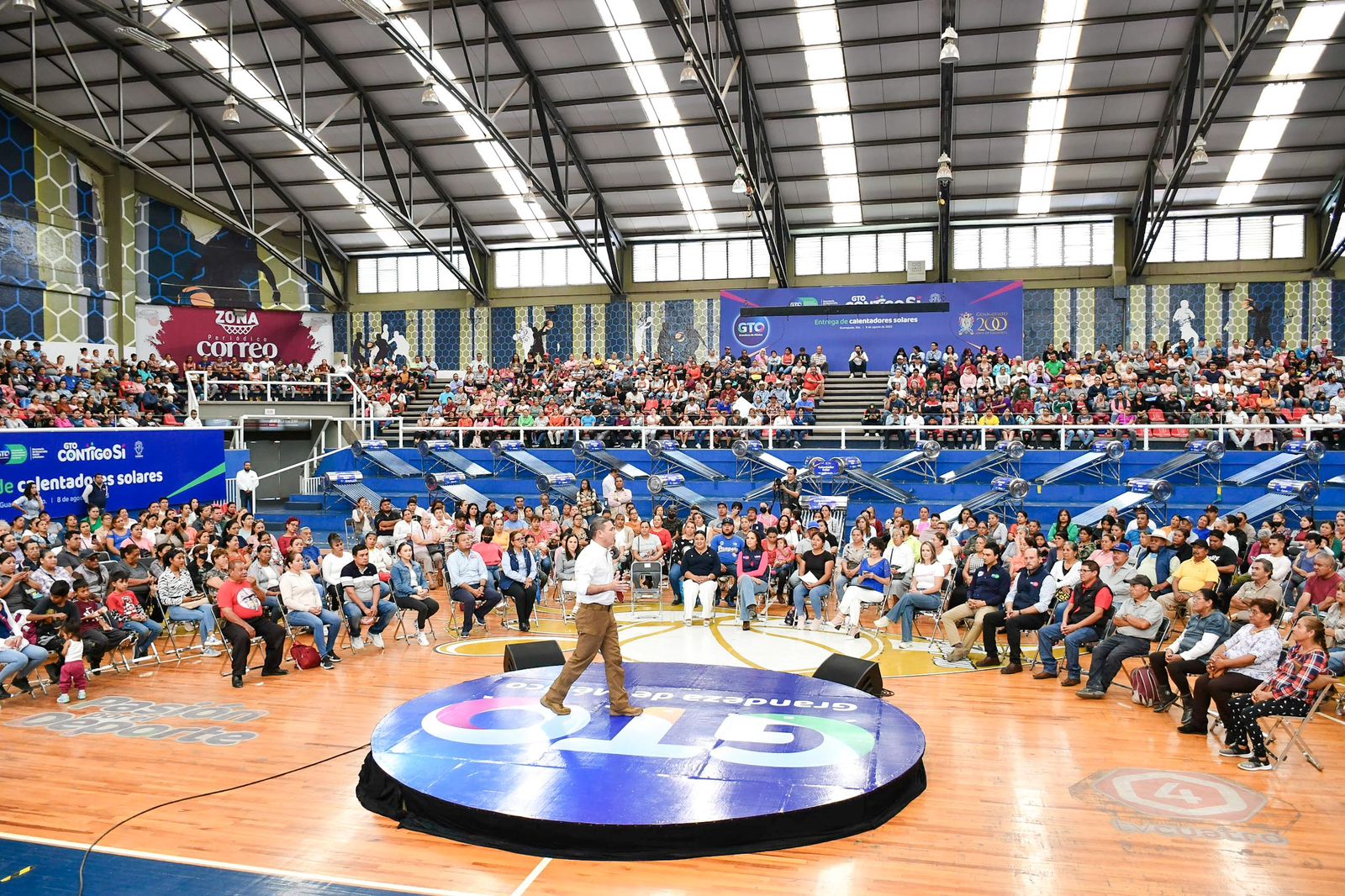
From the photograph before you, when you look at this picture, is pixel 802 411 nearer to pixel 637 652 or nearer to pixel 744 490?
pixel 744 490

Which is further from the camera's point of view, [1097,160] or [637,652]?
[1097,160]

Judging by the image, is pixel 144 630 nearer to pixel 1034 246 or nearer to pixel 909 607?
pixel 909 607

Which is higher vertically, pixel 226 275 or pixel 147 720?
pixel 226 275

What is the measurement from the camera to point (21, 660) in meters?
8.30

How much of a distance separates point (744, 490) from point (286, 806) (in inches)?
530

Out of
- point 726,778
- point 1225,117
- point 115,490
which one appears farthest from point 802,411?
point 726,778

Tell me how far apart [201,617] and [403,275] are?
22.1 meters

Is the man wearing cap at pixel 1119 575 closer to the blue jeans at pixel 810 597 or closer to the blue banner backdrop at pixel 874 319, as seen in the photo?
the blue jeans at pixel 810 597

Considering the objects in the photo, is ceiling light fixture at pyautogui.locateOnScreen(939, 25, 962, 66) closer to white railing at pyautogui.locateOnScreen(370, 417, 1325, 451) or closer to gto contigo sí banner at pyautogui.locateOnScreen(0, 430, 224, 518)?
white railing at pyautogui.locateOnScreen(370, 417, 1325, 451)

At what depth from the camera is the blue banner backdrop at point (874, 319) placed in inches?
1004

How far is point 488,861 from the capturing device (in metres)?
5.21

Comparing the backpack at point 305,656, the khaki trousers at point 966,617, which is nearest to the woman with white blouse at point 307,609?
the backpack at point 305,656

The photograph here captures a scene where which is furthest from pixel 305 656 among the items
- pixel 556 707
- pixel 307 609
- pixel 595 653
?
pixel 595 653

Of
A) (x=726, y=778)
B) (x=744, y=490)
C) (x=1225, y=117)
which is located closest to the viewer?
(x=726, y=778)
